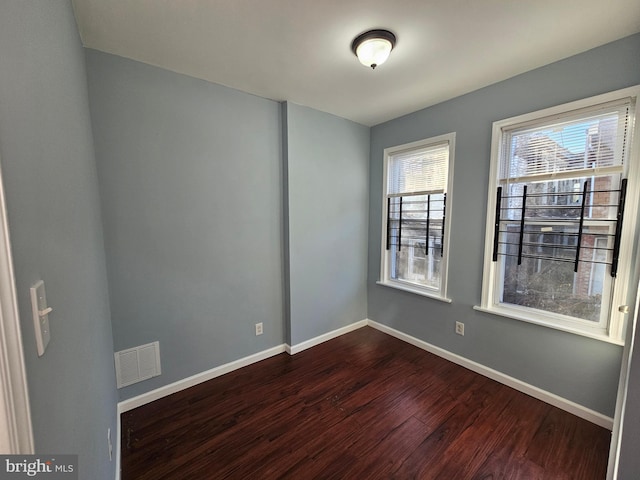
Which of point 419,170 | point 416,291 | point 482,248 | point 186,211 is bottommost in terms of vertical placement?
point 416,291

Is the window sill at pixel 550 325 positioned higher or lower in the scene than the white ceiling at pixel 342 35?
lower

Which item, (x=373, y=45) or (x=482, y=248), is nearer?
(x=373, y=45)

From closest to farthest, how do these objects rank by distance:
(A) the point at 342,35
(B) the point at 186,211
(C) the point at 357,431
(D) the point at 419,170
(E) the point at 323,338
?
(A) the point at 342,35
(C) the point at 357,431
(B) the point at 186,211
(D) the point at 419,170
(E) the point at 323,338

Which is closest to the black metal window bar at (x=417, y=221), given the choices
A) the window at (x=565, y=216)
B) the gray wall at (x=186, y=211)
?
the window at (x=565, y=216)

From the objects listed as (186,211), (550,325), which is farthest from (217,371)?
(550,325)

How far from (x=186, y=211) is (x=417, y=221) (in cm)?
235

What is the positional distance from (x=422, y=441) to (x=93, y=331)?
2.00 m

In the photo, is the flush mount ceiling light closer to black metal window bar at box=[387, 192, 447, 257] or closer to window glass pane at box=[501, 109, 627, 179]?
window glass pane at box=[501, 109, 627, 179]

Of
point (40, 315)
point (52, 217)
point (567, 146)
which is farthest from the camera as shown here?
point (567, 146)

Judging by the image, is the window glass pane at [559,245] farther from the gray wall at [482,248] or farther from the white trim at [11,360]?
the white trim at [11,360]

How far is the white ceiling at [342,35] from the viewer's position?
4.70 ft

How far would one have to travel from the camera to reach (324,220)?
296cm

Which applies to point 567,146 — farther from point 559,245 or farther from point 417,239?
point 417,239

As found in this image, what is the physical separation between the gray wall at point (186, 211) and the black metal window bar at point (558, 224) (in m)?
2.08
